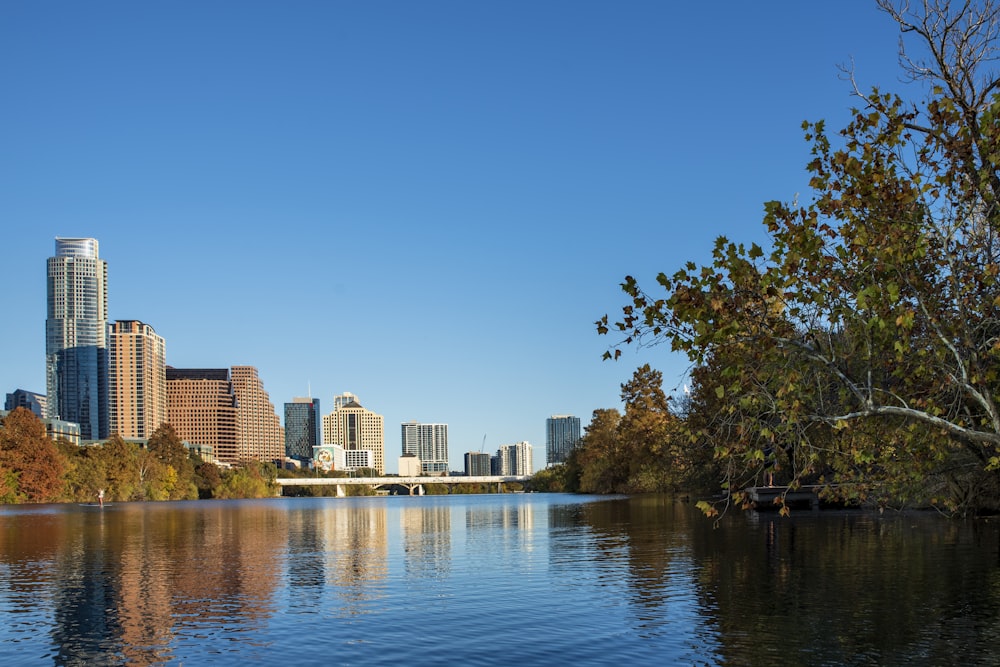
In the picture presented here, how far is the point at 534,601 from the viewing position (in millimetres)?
30719

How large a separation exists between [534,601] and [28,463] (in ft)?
504

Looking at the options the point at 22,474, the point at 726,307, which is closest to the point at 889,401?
the point at 726,307

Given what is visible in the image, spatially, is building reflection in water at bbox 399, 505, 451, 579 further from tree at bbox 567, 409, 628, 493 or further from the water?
tree at bbox 567, 409, 628, 493

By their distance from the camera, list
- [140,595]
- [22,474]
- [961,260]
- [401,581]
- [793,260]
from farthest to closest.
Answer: [22,474], [401,581], [140,595], [961,260], [793,260]

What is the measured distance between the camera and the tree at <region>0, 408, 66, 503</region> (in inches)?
6186

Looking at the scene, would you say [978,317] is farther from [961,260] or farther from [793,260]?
[793,260]

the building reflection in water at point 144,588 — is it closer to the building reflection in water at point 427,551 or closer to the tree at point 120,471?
the building reflection in water at point 427,551

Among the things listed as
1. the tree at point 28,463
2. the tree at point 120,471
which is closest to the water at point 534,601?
the tree at point 28,463

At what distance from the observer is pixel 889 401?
22062mm

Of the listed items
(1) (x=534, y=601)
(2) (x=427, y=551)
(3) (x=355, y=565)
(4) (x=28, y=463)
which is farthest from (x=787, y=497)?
(4) (x=28, y=463)

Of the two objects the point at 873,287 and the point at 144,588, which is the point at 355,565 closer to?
the point at 144,588

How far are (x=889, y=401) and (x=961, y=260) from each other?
3.87 metres

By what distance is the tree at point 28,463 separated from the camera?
157125mm

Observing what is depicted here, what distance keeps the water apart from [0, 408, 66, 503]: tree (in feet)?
383
